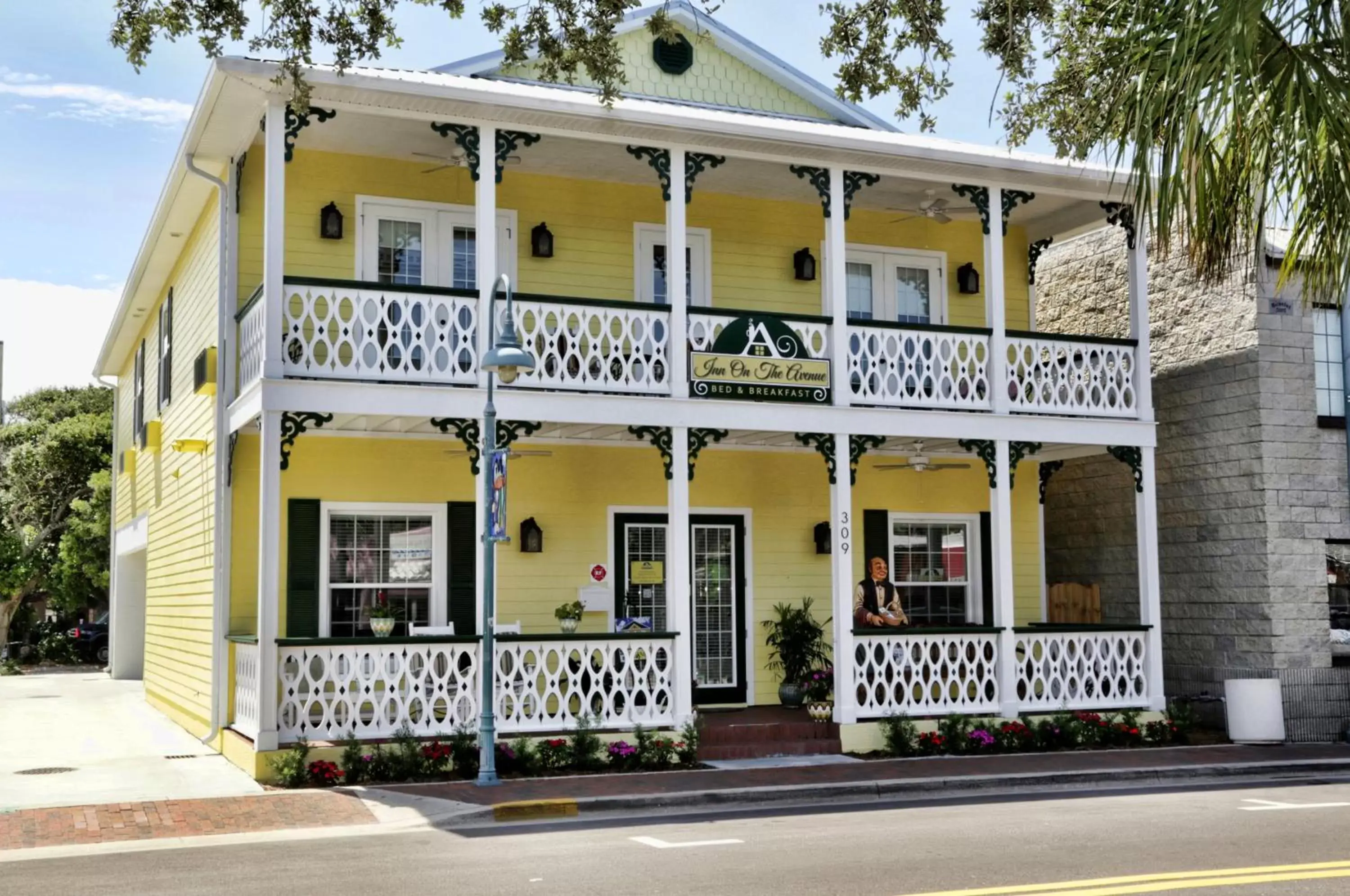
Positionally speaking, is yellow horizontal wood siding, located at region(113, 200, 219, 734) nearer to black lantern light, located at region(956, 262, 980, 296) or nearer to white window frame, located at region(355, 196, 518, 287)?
white window frame, located at region(355, 196, 518, 287)

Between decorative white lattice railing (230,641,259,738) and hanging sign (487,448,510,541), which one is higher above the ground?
hanging sign (487,448,510,541)

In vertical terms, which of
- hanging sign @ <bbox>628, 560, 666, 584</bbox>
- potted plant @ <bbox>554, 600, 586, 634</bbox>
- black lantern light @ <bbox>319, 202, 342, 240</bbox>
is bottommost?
potted plant @ <bbox>554, 600, 586, 634</bbox>

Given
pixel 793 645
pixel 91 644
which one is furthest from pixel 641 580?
pixel 91 644

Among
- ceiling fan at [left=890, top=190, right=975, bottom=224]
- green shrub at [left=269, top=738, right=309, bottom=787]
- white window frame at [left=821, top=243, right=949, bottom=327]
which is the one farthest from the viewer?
white window frame at [left=821, top=243, right=949, bottom=327]

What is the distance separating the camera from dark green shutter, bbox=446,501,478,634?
15.3 meters

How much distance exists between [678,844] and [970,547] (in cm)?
954

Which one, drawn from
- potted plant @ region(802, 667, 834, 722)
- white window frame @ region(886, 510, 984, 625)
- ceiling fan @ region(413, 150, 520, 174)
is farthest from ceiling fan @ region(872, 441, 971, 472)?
ceiling fan @ region(413, 150, 520, 174)

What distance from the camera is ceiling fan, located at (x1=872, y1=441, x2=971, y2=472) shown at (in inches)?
680

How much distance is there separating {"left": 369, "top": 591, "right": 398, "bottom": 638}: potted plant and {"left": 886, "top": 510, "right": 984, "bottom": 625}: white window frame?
6376 mm

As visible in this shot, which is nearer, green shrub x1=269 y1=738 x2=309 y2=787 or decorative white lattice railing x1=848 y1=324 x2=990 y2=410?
green shrub x1=269 y1=738 x2=309 y2=787

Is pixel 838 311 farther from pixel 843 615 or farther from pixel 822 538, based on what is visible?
pixel 822 538

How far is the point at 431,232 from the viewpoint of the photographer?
15.8m

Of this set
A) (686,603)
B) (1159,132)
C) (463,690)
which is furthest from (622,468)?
(1159,132)

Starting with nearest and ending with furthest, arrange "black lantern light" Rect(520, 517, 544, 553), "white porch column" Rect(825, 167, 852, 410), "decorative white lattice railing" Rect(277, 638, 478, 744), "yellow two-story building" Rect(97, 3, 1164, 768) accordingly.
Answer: "decorative white lattice railing" Rect(277, 638, 478, 744)
"yellow two-story building" Rect(97, 3, 1164, 768)
"white porch column" Rect(825, 167, 852, 410)
"black lantern light" Rect(520, 517, 544, 553)
